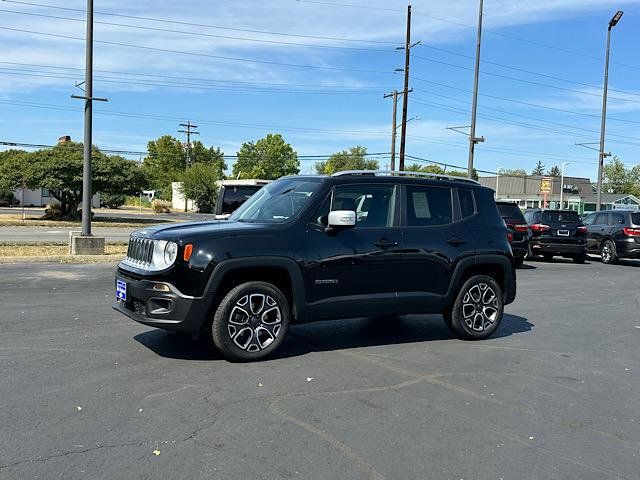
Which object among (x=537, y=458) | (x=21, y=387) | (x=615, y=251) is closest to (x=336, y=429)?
(x=537, y=458)

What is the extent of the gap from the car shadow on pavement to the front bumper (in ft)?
1.78

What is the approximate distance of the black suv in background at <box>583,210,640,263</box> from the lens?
1889 centimetres

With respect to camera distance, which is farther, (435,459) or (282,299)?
(282,299)

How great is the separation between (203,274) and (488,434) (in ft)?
9.08

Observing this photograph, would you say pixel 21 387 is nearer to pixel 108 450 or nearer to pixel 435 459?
pixel 108 450

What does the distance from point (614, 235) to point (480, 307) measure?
47.4ft

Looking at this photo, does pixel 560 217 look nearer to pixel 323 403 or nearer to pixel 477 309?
pixel 477 309

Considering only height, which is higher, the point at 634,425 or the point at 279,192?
the point at 279,192

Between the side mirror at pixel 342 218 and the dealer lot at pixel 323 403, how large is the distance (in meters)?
1.36

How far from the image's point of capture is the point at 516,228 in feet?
51.5

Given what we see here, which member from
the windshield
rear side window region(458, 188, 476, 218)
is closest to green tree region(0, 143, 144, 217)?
the windshield

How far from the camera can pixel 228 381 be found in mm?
5211

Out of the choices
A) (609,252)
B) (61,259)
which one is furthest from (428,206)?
(609,252)

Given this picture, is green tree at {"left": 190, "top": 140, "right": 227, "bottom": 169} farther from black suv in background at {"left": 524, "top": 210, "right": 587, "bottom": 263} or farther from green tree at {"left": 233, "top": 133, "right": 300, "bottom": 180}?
black suv in background at {"left": 524, "top": 210, "right": 587, "bottom": 263}
